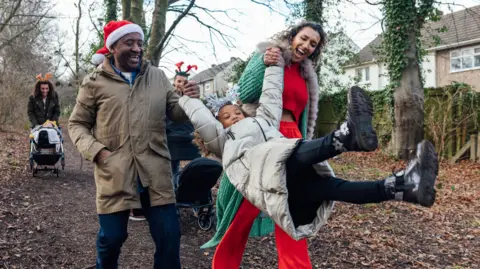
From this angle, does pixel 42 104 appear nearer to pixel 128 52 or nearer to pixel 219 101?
pixel 128 52

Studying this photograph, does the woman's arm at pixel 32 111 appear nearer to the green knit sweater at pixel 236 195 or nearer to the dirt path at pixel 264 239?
the dirt path at pixel 264 239

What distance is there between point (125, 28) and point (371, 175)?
852 centimetres

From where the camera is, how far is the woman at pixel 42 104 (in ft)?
A: 30.0

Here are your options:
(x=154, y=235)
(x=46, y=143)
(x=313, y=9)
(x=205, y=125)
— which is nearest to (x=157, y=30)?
(x=46, y=143)

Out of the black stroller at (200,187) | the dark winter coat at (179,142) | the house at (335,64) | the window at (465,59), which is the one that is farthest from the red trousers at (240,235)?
the window at (465,59)

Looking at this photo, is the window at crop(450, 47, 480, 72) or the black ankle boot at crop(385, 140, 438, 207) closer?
the black ankle boot at crop(385, 140, 438, 207)

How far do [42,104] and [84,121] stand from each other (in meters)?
6.76

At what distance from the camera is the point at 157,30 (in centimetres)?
983

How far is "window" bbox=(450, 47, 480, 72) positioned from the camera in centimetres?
2554

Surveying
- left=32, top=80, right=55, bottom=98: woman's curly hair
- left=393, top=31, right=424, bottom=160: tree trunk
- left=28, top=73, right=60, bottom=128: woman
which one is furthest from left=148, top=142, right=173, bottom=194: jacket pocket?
left=393, top=31, right=424, bottom=160: tree trunk

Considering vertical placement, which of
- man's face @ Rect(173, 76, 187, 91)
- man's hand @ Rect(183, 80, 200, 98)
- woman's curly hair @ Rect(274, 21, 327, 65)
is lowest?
man's hand @ Rect(183, 80, 200, 98)

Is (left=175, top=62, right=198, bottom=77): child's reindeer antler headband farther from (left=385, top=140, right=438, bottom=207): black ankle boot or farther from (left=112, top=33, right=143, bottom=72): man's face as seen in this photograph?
(left=385, top=140, right=438, bottom=207): black ankle boot

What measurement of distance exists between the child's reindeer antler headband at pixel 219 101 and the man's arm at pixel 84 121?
83 centimetres

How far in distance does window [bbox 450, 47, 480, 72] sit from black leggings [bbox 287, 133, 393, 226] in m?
26.3
